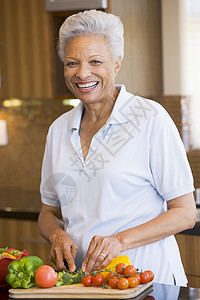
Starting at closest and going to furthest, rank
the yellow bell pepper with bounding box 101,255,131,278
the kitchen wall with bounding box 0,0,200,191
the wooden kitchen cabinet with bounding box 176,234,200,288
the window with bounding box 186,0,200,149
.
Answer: the yellow bell pepper with bounding box 101,255,131,278 < the wooden kitchen cabinet with bounding box 176,234,200,288 < the kitchen wall with bounding box 0,0,200,191 < the window with bounding box 186,0,200,149

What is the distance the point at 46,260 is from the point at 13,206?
0.39 meters

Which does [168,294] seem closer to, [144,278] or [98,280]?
[144,278]

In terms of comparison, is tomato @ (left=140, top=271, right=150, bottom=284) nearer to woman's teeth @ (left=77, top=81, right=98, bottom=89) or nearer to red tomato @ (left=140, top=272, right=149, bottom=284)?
red tomato @ (left=140, top=272, right=149, bottom=284)

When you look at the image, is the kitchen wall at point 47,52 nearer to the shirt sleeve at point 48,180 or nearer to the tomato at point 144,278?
the shirt sleeve at point 48,180

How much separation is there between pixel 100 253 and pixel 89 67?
1.92 ft

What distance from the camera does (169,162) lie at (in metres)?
1.53

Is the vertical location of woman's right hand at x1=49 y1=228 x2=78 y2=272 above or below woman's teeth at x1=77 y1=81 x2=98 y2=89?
below

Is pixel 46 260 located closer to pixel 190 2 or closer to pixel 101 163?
pixel 101 163

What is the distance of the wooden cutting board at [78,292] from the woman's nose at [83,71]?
64cm

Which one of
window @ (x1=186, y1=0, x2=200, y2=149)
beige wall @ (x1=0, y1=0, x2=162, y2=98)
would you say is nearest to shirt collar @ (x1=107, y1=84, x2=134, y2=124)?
beige wall @ (x1=0, y1=0, x2=162, y2=98)

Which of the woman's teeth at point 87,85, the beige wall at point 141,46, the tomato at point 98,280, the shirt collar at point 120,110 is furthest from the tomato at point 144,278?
the beige wall at point 141,46

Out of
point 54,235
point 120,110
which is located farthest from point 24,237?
point 120,110

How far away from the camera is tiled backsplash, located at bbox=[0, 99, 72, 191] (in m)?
3.56

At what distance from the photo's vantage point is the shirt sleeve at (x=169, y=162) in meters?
1.53
